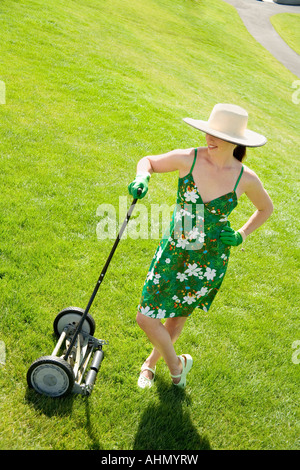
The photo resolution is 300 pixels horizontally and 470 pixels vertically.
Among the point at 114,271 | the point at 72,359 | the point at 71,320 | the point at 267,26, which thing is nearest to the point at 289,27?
the point at 267,26

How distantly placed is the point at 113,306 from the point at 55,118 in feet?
17.1

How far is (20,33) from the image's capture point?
12.4m

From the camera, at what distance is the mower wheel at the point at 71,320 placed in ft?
12.5

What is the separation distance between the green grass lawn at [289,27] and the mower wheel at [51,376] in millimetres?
29922

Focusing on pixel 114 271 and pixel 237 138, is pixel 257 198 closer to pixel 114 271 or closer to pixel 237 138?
pixel 237 138

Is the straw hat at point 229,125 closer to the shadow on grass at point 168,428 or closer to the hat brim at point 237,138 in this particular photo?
the hat brim at point 237,138

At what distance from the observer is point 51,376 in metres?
Result: 3.29

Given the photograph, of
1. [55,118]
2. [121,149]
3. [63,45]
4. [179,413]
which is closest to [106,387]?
[179,413]

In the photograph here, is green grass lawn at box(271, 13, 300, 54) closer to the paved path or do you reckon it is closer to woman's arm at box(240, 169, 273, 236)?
the paved path

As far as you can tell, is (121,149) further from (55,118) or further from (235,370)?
(235,370)

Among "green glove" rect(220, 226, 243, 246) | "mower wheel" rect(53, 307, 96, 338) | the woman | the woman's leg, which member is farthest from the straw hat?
"mower wheel" rect(53, 307, 96, 338)

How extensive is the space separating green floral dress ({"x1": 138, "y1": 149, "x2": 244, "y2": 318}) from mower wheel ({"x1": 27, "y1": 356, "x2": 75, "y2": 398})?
30.2 inches

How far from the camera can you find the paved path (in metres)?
26.0

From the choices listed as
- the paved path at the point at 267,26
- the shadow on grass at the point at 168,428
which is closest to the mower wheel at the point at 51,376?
the shadow on grass at the point at 168,428
